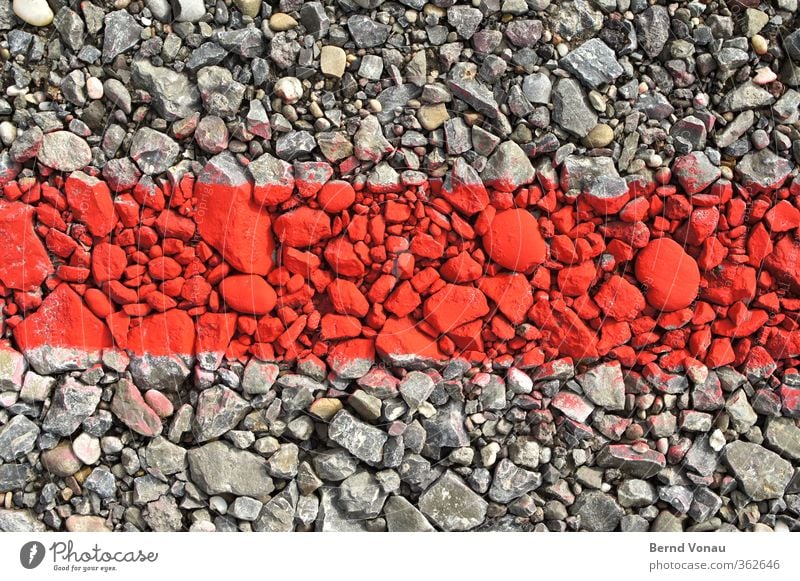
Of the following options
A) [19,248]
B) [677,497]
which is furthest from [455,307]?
[19,248]

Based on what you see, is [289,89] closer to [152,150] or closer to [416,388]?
[152,150]

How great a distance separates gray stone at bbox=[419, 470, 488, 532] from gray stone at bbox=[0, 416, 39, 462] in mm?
973

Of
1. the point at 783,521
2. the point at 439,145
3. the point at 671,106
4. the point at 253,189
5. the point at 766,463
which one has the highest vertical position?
the point at 671,106

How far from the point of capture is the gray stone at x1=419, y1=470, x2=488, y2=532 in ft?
5.93

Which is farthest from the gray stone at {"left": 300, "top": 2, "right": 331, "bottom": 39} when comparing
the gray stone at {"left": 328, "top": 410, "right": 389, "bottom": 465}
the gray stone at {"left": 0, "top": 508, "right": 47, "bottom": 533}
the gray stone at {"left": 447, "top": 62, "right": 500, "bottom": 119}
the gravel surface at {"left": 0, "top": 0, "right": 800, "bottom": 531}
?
the gray stone at {"left": 0, "top": 508, "right": 47, "bottom": 533}

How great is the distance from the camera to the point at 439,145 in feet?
5.92

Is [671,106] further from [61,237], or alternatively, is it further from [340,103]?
[61,237]

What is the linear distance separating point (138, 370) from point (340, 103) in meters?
0.83

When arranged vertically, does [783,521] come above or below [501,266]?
below

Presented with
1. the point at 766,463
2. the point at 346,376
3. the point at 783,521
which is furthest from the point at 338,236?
the point at 783,521

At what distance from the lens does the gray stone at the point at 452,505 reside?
5.93ft

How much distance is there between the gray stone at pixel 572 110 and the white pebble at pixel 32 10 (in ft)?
4.16

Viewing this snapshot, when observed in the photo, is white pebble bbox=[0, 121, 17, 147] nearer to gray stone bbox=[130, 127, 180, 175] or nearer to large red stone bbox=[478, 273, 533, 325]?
gray stone bbox=[130, 127, 180, 175]

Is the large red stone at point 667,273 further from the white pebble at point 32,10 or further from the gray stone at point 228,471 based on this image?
the white pebble at point 32,10
